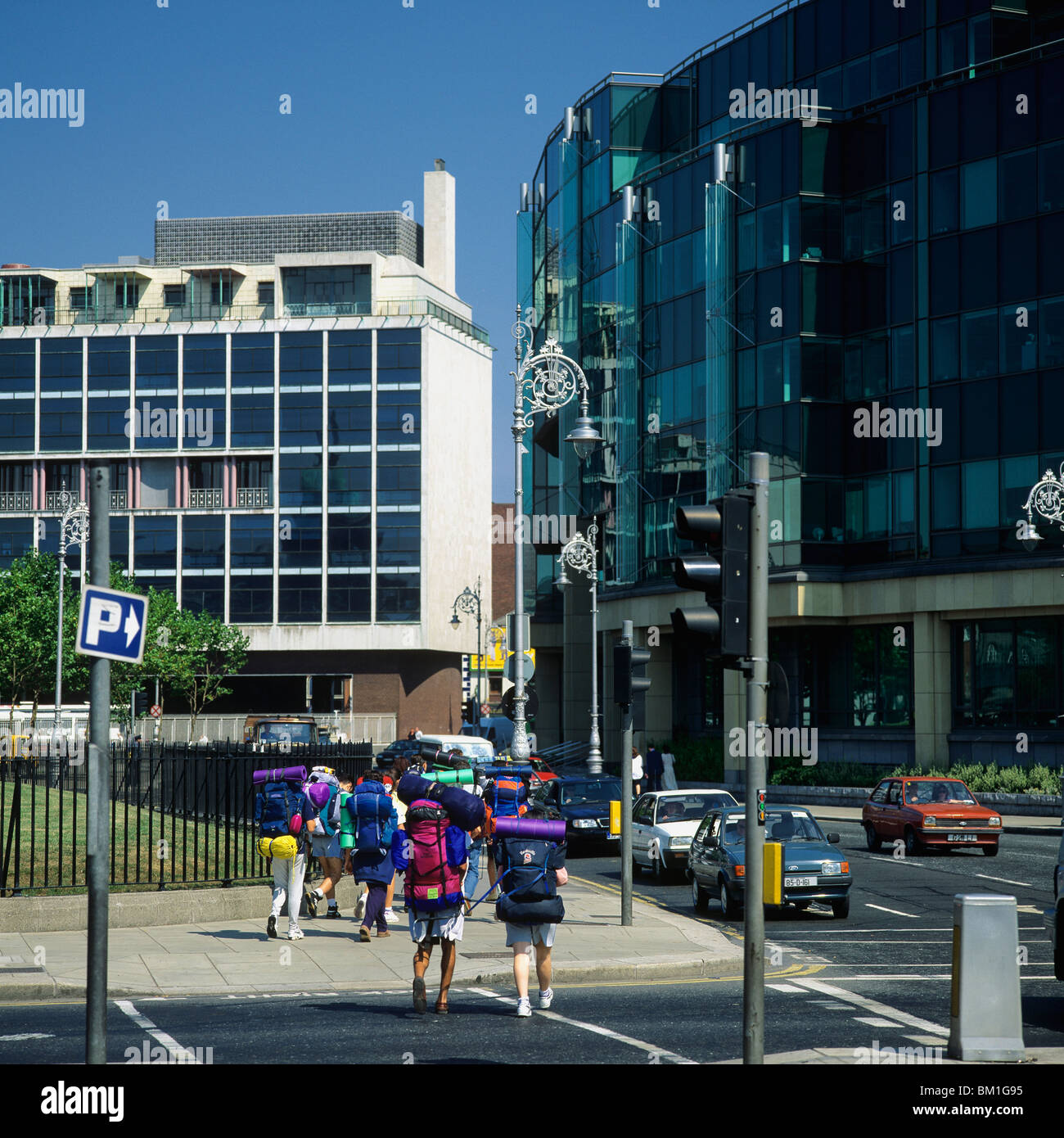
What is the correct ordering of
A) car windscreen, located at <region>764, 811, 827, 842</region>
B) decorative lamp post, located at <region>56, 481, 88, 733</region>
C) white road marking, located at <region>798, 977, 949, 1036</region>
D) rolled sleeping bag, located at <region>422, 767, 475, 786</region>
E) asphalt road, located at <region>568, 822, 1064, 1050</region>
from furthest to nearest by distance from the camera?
decorative lamp post, located at <region>56, 481, 88, 733</region>
car windscreen, located at <region>764, 811, 827, 842</region>
rolled sleeping bag, located at <region>422, 767, 475, 786</region>
asphalt road, located at <region>568, 822, 1064, 1050</region>
white road marking, located at <region>798, 977, 949, 1036</region>

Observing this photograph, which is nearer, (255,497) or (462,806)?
(462,806)

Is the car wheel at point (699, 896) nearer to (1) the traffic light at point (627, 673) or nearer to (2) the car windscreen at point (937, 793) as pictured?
(1) the traffic light at point (627, 673)

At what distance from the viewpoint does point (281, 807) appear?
53.0ft

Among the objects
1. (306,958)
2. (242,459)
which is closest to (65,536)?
(242,459)

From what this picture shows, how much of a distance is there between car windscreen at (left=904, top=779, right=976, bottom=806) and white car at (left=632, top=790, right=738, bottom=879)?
464 centimetres

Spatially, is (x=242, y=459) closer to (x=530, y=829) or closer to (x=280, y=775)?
(x=280, y=775)

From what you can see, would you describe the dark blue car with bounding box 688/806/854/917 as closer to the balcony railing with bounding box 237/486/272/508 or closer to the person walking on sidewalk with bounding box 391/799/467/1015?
the person walking on sidewalk with bounding box 391/799/467/1015

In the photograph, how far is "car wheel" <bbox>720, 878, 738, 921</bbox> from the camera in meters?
19.2

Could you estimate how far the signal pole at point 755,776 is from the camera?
8297 millimetres

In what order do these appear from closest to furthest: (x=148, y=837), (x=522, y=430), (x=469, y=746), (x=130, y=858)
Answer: (x=130, y=858) → (x=148, y=837) → (x=522, y=430) → (x=469, y=746)

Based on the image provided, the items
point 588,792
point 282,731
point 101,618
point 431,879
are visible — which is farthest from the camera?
point 282,731

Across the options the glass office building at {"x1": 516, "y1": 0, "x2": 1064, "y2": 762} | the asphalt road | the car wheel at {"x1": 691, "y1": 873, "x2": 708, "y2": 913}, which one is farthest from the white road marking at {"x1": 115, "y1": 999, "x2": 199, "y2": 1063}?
the glass office building at {"x1": 516, "y1": 0, "x2": 1064, "y2": 762}

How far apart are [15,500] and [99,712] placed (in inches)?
3371

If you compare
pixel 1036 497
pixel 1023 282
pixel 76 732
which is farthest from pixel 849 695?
pixel 76 732
